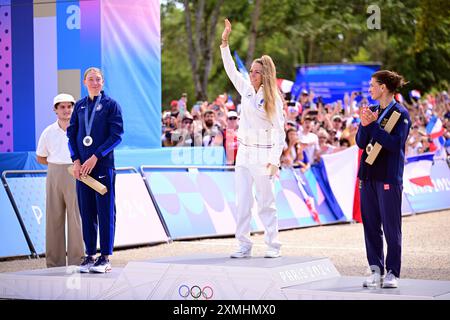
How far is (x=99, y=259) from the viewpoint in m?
10.6

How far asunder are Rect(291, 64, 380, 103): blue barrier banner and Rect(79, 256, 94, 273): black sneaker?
22.6 m

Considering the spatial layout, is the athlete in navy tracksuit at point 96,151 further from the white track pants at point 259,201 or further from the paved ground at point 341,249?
the paved ground at point 341,249

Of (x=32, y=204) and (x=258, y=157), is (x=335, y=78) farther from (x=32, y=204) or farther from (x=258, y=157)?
(x=258, y=157)

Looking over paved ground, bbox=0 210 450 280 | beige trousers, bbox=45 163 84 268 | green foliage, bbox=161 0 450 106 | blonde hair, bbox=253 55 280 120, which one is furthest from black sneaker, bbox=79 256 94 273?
green foliage, bbox=161 0 450 106

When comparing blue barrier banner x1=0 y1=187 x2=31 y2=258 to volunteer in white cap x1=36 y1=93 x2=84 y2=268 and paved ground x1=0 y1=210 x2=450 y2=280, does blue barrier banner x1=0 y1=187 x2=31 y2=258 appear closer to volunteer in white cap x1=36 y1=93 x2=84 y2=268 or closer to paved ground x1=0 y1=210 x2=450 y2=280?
paved ground x1=0 y1=210 x2=450 y2=280

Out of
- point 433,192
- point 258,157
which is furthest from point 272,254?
point 433,192

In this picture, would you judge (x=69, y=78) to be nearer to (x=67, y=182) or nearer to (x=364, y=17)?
(x=67, y=182)

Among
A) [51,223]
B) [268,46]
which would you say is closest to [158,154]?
[51,223]

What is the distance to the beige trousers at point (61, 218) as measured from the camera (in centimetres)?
1204

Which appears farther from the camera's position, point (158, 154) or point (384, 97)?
point (158, 154)

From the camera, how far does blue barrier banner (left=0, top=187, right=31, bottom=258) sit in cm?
1380

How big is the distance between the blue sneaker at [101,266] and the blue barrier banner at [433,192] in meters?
11.8

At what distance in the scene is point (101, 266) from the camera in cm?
1053
